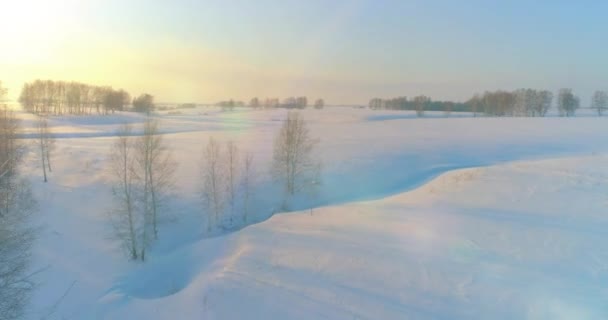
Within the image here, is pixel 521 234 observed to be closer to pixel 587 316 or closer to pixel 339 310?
pixel 587 316

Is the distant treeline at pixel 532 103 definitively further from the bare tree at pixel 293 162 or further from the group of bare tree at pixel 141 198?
the group of bare tree at pixel 141 198

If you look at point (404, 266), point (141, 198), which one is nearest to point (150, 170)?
point (141, 198)

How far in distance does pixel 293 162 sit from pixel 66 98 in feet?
321

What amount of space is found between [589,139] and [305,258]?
54.9 metres

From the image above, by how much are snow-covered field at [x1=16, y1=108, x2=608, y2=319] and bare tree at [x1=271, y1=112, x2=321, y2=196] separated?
54.8 inches

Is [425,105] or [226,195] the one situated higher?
[425,105]

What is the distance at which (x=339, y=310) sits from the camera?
11.5m

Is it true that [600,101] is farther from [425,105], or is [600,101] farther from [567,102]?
[425,105]

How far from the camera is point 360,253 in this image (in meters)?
15.2

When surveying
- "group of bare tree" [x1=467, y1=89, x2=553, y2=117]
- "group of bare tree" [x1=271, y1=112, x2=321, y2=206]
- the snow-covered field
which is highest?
"group of bare tree" [x1=467, y1=89, x2=553, y2=117]

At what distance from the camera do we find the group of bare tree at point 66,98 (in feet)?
302

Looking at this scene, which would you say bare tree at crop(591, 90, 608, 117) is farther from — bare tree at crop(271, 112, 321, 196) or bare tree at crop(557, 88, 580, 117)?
bare tree at crop(271, 112, 321, 196)

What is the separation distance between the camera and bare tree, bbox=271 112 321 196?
30.3m

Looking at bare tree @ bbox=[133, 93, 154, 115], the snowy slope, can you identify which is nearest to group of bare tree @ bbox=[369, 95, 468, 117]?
bare tree @ bbox=[133, 93, 154, 115]
